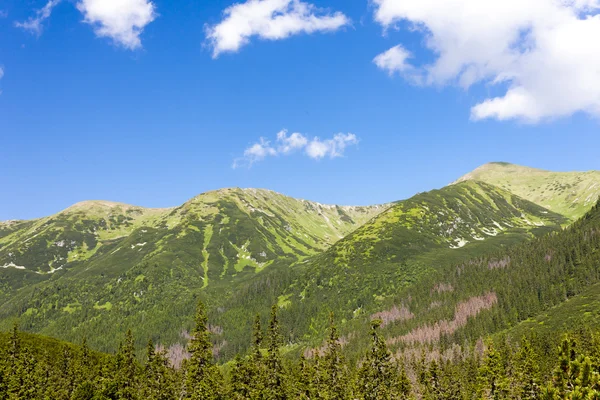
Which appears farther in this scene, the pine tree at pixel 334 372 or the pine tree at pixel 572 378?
the pine tree at pixel 334 372

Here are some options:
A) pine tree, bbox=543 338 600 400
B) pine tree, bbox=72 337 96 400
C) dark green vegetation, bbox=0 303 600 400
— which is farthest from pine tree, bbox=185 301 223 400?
pine tree, bbox=543 338 600 400

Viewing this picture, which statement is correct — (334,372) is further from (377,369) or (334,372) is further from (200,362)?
(200,362)

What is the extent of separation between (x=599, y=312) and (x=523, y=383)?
152944 millimetres

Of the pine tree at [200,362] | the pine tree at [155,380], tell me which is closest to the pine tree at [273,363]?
the pine tree at [200,362]

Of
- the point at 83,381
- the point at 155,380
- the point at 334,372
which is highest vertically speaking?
the point at 155,380

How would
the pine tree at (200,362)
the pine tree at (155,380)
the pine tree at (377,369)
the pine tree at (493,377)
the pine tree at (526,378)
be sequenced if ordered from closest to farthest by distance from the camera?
the pine tree at (377,369) < the pine tree at (200,362) < the pine tree at (493,377) < the pine tree at (155,380) < the pine tree at (526,378)

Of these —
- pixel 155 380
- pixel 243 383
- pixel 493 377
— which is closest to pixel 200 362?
pixel 243 383

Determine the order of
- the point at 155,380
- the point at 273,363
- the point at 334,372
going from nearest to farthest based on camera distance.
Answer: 1. the point at 273,363
2. the point at 334,372
3. the point at 155,380

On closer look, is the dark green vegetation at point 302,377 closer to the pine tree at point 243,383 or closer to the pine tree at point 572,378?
the pine tree at point 572,378

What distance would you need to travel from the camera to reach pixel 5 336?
174 m

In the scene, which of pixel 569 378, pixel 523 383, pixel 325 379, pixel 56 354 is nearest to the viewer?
pixel 569 378

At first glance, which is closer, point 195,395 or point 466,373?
point 195,395

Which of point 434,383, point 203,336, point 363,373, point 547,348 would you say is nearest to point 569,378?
point 363,373

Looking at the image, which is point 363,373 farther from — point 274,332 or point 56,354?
point 56,354
